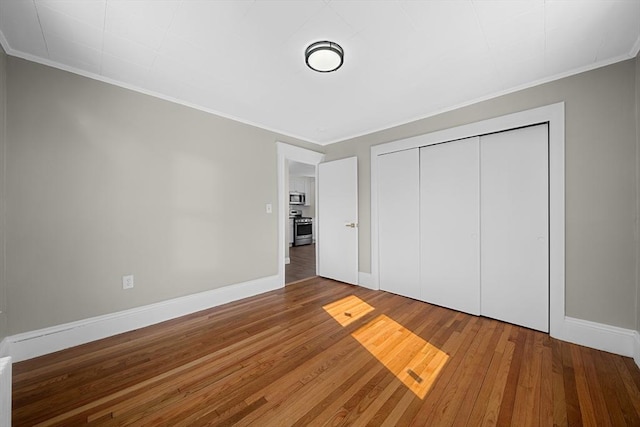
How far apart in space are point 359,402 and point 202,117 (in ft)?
10.2

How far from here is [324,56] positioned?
5.95 feet

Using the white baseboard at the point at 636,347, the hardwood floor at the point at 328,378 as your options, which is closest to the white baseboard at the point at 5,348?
the hardwood floor at the point at 328,378

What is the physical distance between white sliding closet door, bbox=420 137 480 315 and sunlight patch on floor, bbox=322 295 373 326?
832mm

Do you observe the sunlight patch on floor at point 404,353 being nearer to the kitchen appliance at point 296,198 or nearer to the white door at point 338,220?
the white door at point 338,220

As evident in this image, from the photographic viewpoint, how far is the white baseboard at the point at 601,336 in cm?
186

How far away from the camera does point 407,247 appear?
3.21m

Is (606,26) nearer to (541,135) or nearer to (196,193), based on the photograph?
(541,135)

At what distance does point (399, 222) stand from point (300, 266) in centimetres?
251

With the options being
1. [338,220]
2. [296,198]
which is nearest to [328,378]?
[338,220]

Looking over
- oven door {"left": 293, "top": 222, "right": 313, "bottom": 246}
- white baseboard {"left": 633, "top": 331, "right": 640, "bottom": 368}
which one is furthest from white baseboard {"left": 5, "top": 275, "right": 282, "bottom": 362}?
oven door {"left": 293, "top": 222, "right": 313, "bottom": 246}

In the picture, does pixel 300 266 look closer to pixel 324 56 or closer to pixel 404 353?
pixel 404 353

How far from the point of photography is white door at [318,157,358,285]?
376 cm

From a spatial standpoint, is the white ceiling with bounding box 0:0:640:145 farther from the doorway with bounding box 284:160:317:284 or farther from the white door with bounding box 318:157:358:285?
the doorway with bounding box 284:160:317:284

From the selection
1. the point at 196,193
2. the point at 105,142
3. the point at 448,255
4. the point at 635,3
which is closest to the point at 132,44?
the point at 105,142
